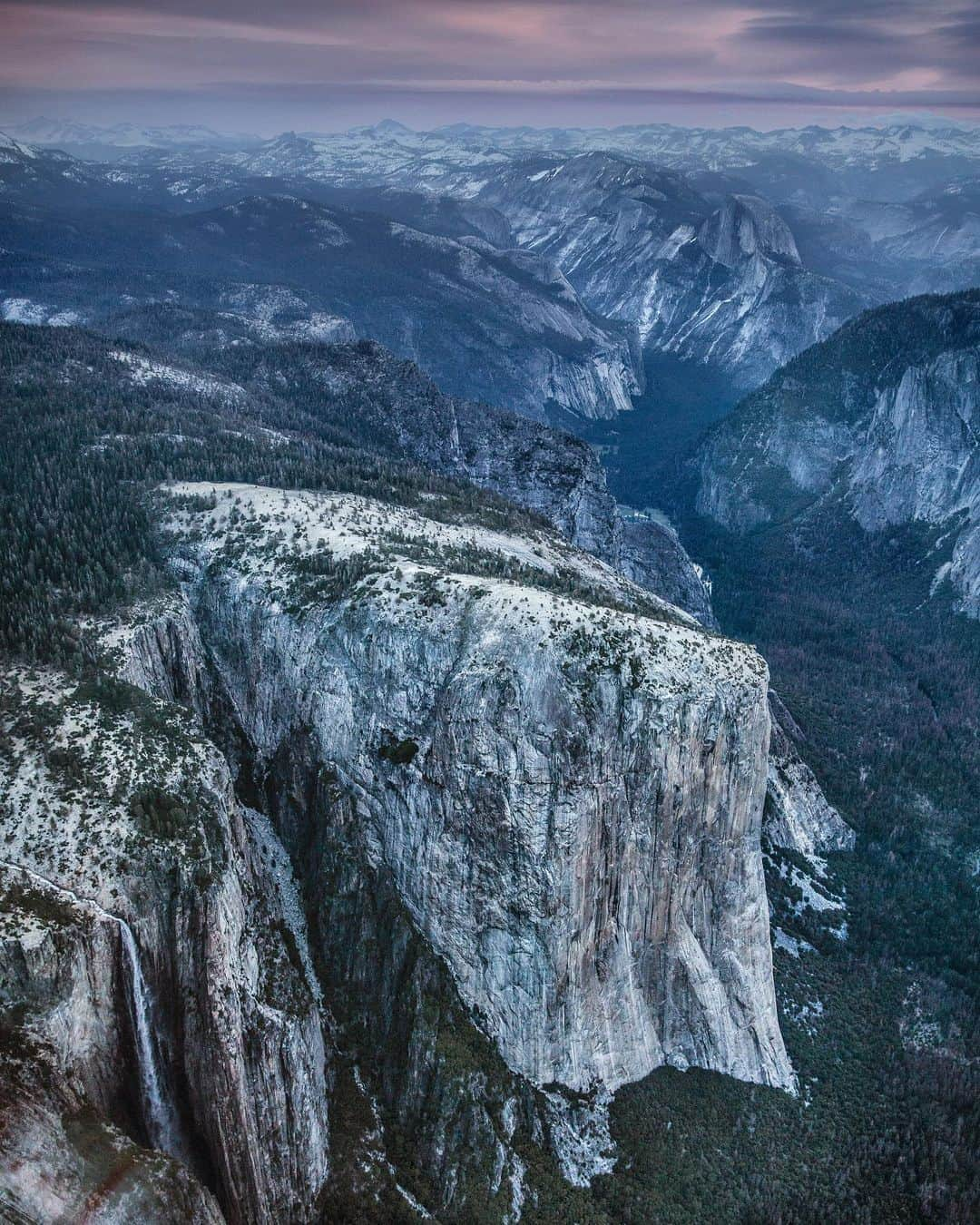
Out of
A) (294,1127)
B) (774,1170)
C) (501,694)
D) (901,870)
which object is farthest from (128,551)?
(901,870)

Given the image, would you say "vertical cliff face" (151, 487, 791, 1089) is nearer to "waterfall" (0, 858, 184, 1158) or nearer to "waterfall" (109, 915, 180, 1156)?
"waterfall" (109, 915, 180, 1156)

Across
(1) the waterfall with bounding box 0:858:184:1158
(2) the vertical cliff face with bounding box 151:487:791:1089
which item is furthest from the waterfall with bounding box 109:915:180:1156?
(2) the vertical cliff face with bounding box 151:487:791:1089

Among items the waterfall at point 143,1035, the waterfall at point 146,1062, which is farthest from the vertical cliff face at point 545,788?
the waterfall at point 143,1035

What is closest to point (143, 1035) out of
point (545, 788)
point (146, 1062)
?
point (146, 1062)

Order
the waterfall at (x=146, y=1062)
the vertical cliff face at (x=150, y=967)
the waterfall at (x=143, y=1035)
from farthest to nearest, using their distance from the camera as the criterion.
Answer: the waterfall at (x=146, y=1062)
the waterfall at (x=143, y=1035)
the vertical cliff face at (x=150, y=967)

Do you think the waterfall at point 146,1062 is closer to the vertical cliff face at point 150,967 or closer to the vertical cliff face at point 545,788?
the vertical cliff face at point 150,967

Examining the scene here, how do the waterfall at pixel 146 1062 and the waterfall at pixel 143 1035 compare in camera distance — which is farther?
the waterfall at pixel 146 1062

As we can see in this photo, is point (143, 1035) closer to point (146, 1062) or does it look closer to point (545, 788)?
point (146, 1062)
